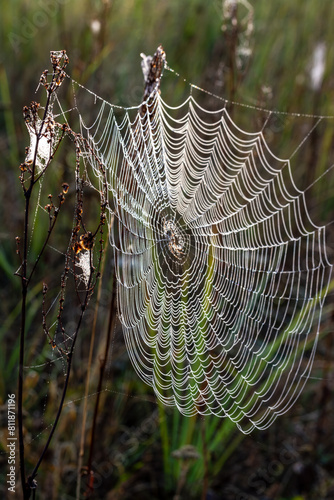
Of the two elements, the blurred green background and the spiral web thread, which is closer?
the spiral web thread

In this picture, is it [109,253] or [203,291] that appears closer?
[109,253]

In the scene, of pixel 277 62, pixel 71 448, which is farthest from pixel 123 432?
pixel 277 62

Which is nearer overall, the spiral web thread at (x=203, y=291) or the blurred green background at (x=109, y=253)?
the spiral web thread at (x=203, y=291)

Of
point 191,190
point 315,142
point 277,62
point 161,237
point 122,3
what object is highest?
point 122,3

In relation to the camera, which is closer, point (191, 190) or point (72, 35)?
point (191, 190)

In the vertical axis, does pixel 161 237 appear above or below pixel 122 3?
below

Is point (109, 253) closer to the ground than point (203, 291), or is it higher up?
higher up

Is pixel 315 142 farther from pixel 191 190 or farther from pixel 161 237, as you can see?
pixel 161 237

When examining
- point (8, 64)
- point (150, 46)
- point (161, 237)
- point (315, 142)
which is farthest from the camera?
point (150, 46)
